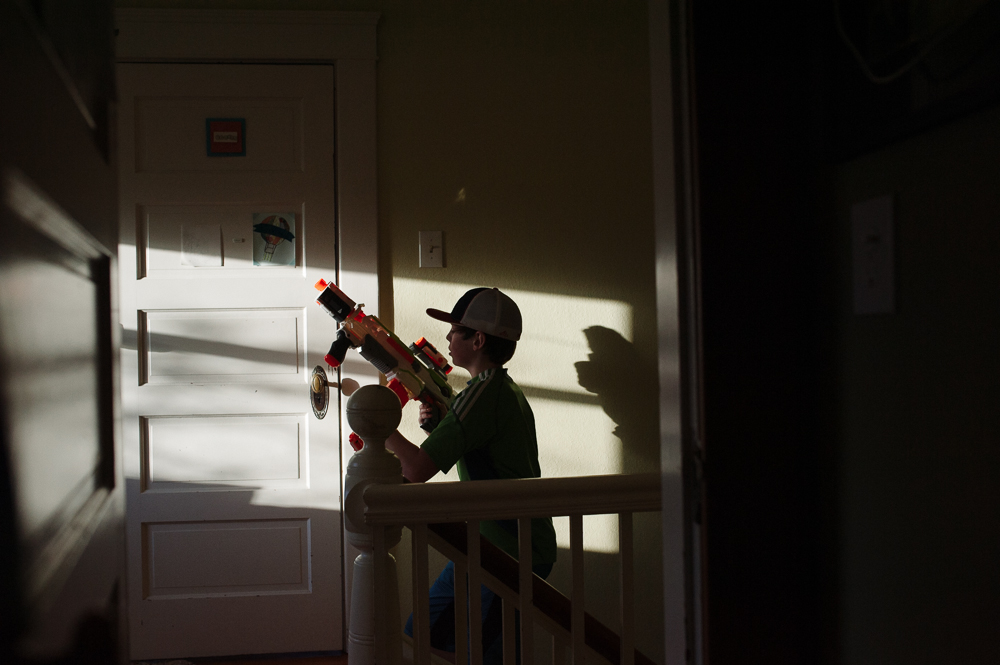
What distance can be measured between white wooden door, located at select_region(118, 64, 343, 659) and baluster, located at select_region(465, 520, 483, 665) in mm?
1206

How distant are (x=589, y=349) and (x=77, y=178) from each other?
188 centimetres

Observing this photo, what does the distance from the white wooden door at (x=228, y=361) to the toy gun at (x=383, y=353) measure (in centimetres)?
28

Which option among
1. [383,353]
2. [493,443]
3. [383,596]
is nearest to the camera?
[383,596]

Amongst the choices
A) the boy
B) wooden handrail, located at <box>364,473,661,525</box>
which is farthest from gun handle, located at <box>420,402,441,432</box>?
wooden handrail, located at <box>364,473,661,525</box>

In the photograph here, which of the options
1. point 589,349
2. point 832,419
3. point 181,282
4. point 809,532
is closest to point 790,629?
point 809,532

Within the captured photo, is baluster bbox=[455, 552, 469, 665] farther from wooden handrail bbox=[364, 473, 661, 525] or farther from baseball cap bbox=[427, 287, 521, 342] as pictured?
baseball cap bbox=[427, 287, 521, 342]

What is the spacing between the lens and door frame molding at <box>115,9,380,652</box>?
2.18 metres

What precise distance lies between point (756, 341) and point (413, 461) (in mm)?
1073

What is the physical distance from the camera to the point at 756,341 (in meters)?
0.76

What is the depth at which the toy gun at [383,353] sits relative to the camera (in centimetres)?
196

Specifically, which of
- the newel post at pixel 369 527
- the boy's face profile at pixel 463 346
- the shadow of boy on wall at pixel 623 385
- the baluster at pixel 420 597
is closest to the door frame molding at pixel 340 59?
the boy's face profile at pixel 463 346

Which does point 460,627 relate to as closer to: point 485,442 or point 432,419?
point 485,442

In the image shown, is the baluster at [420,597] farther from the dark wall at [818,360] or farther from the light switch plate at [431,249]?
the light switch plate at [431,249]

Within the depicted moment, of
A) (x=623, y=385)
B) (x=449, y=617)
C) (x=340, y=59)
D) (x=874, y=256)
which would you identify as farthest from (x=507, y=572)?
(x=340, y=59)
